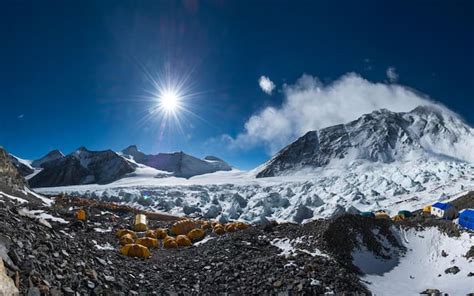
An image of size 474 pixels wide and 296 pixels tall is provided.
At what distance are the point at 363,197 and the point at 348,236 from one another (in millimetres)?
53370

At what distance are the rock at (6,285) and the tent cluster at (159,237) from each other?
11.3m

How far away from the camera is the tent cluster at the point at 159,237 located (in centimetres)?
1888

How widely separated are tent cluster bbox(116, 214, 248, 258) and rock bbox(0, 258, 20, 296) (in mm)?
11282

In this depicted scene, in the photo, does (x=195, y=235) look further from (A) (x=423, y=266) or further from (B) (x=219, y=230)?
(A) (x=423, y=266)

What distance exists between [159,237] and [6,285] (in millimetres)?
20943

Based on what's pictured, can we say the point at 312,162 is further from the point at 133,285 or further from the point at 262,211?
the point at 133,285

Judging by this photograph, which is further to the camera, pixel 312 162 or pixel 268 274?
pixel 312 162

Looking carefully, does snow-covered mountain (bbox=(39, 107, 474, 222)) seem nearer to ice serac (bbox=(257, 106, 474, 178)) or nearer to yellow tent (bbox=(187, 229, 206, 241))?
ice serac (bbox=(257, 106, 474, 178))

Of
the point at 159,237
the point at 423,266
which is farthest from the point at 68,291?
the point at 159,237

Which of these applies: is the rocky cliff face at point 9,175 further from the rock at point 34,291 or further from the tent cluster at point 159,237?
the rock at point 34,291

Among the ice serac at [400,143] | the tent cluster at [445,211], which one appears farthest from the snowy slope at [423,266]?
the ice serac at [400,143]

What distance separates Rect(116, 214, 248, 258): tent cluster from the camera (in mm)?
18875

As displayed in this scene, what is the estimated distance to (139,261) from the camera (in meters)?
17.6

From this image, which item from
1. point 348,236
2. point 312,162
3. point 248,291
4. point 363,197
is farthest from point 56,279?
point 312,162
